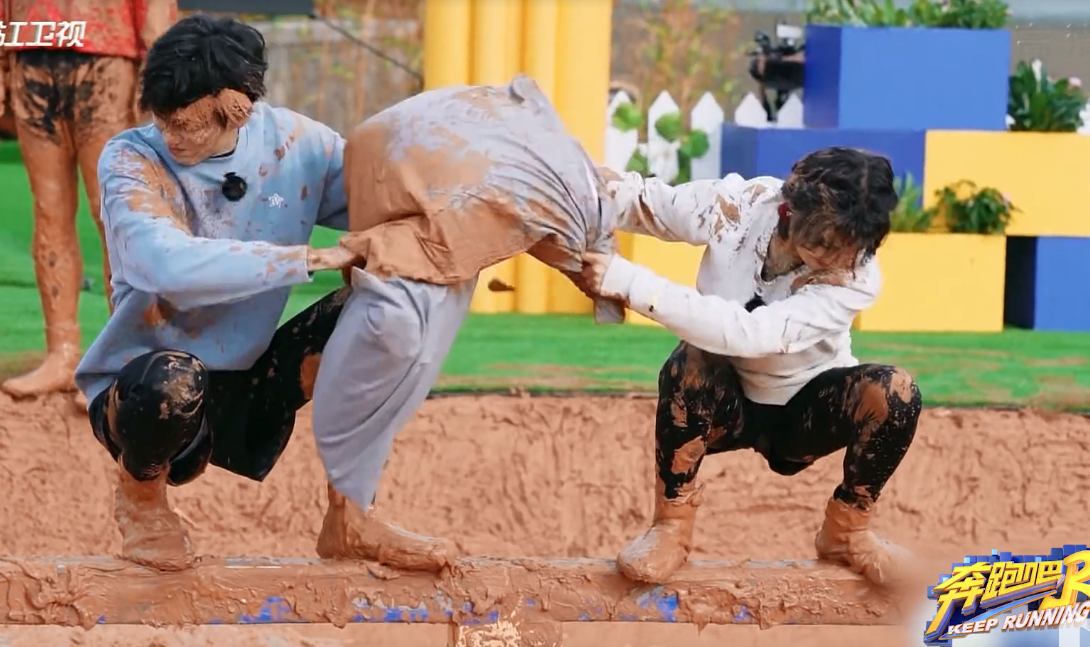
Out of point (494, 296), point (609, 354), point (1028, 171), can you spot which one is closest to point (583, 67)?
point (494, 296)

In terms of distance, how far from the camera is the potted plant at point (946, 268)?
15.8 ft

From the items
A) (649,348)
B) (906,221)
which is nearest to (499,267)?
(649,348)

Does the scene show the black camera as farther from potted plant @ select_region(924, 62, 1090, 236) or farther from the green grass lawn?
the green grass lawn

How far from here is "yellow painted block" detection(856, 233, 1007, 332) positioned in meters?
4.81

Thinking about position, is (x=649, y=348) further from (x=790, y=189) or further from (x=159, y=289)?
(x=159, y=289)

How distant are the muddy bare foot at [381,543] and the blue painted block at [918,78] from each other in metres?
3.29

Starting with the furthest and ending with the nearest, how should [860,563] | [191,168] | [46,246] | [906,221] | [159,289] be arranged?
[906,221], [46,246], [860,563], [191,168], [159,289]

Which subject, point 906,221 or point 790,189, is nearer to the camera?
point 790,189

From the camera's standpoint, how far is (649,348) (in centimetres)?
438

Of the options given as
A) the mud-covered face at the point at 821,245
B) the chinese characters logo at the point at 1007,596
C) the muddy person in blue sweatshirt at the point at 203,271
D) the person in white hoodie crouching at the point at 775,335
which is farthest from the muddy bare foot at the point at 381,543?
the chinese characters logo at the point at 1007,596

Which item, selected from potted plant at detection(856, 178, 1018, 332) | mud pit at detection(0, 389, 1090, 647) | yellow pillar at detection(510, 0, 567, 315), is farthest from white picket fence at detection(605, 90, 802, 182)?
mud pit at detection(0, 389, 1090, 647)

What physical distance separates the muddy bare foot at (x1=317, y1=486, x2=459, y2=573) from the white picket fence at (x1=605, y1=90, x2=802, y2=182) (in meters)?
3.20

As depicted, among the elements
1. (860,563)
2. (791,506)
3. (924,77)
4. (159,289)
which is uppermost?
(924,77)

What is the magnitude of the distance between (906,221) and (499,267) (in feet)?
4.71
